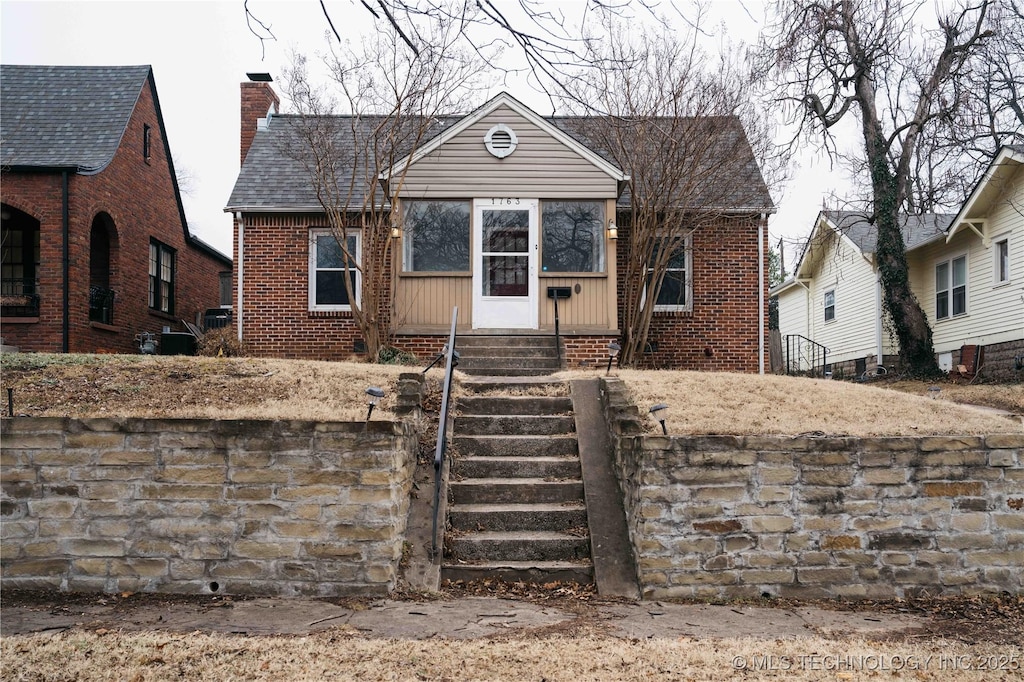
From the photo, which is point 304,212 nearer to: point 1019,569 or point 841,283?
point 1019,569

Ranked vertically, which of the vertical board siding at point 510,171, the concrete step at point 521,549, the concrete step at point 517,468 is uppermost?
the vertical board siding at point 510,171

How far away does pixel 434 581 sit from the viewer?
647 centimetres

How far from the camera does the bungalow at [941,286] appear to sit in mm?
16547

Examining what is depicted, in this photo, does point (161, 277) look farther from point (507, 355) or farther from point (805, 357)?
point (805, 357)

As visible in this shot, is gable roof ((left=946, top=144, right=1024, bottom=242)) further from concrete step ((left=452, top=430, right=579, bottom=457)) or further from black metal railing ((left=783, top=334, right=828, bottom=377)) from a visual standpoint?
concrete step ((left=452, top=430, right=579, bottom=457))

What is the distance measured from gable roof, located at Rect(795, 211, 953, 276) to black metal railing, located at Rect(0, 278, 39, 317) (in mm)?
17221

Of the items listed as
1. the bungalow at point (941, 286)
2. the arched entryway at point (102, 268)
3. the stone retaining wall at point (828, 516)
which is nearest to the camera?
the stone retaining wall at point (828, 516)

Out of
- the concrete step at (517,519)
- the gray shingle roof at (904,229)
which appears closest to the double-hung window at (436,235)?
the concrete step at (517,519)

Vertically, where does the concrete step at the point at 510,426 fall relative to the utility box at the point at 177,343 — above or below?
below

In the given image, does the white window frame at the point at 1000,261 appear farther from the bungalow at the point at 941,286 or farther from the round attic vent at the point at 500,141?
the round attic vent at the point at 500,141

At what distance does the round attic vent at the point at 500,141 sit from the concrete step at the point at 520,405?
622 centimetres

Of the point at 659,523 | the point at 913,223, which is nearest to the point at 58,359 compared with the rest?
the point at 659,523

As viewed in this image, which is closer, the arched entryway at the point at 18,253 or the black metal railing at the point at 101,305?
the arched entryway at the point at 18,253

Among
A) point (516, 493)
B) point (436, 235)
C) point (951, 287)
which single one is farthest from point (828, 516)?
point (951, 287)
